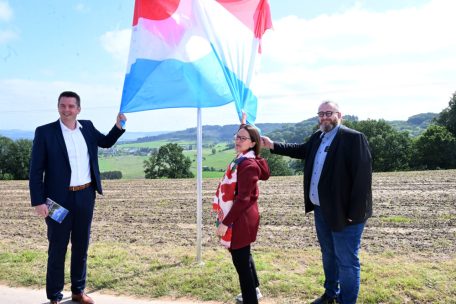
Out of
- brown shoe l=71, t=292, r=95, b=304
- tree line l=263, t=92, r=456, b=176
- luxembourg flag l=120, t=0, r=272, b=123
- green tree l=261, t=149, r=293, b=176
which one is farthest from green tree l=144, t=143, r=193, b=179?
brown shoe l=71, t=292, r=95, b=304

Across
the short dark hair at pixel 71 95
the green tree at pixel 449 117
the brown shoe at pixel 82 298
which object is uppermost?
the green tree at pixel 449 117

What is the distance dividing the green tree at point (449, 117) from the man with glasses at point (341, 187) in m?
46.6

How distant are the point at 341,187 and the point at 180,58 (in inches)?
104

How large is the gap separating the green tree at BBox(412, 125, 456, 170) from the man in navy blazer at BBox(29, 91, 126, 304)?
37.2 m

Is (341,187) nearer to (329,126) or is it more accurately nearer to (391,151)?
(329,126)

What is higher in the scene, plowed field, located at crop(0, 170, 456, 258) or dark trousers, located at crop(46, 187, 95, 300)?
dark trousers, located at crop(46, 187, 95, 300)

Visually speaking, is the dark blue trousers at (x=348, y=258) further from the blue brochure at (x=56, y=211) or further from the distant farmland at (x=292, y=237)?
the blue brochure at (x=56, y=211)

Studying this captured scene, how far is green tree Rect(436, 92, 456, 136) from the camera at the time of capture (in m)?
44.3

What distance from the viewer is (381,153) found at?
41.7 metres

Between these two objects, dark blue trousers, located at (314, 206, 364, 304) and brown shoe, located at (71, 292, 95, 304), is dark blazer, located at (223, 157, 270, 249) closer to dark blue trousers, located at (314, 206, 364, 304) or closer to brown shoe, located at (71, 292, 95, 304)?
dark blue trousers, located at (314, 206, 364, 304)

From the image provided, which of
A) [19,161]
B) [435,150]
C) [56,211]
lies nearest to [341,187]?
[56,211]

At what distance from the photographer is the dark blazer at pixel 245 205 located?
3426 mm

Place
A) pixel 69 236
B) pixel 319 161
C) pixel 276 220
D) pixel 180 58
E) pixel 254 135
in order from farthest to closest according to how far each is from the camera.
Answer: pixel 276 220 < pixel 180 58 < pixel 69 236 < pixel 319 161 < pixel 254 135

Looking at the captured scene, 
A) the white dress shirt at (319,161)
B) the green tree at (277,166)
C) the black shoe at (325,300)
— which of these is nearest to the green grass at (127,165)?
the green tree at (277,166)
